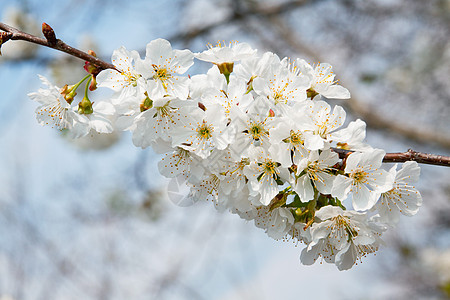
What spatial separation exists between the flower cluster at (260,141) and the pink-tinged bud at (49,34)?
0.18 m

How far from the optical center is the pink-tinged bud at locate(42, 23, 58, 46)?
56.4 inches

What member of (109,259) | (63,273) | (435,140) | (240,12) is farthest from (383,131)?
(63,273)

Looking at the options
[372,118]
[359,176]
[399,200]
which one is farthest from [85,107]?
[372,118]

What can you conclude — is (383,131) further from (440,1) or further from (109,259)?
(109,259)

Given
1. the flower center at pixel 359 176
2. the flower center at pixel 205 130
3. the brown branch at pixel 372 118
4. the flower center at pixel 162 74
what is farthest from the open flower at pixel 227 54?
the brown branch at pixel 372 118

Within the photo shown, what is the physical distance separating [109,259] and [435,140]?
4.83 m

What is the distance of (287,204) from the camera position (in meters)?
1.49

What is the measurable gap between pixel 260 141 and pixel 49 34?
30.1 inches

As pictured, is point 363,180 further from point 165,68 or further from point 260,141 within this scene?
point 165,68

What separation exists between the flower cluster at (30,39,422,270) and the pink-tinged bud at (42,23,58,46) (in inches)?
7.1

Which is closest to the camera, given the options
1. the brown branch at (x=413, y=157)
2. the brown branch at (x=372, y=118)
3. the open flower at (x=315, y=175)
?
the open flower at (x=315, y=175)

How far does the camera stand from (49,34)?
1.45 metres

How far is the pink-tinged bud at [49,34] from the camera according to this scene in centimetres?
143

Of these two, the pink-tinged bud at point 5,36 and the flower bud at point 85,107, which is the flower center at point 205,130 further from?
the pink-tinged bud at point 5,36
